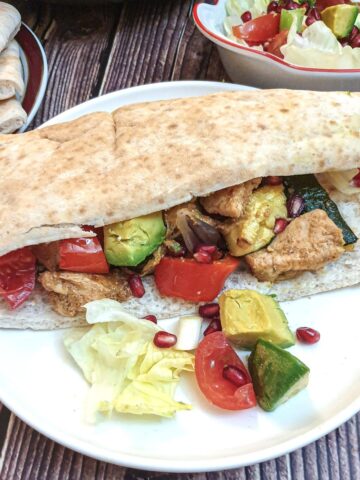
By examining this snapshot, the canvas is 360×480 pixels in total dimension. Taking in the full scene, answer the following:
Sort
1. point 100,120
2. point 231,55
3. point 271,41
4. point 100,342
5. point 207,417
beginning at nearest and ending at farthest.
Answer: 1. point 207,417
2. point 100,342
3. point 100,120
4. point 231,55
5. point 271,41

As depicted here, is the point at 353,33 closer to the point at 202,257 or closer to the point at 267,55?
the point at 267,55

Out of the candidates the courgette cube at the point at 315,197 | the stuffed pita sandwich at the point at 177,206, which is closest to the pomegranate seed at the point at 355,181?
the stuffed pita sandwich at the point at 177,206

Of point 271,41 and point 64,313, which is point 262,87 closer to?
point 271,41

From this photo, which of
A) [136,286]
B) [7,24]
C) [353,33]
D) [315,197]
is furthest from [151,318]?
[353,33]

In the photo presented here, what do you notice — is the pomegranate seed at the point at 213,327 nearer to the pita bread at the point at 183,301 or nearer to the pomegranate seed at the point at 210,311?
the pomegranate seed at the point at 210,311

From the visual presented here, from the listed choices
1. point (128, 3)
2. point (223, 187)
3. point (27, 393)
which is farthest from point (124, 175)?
point (128, 3)

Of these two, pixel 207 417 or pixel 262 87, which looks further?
pixel 262 87
